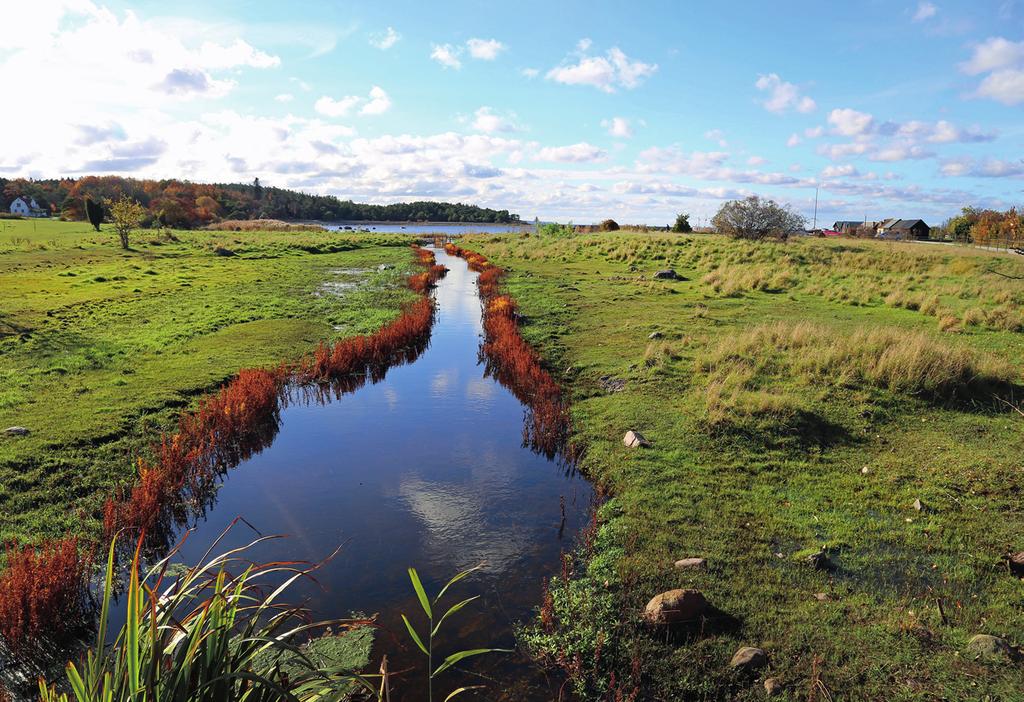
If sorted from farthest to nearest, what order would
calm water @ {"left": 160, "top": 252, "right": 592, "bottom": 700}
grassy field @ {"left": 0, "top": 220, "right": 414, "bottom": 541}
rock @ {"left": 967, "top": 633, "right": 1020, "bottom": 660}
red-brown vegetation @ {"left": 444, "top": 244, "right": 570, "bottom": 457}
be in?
red-brown vegetation @ {"left": 444, "top": 244, "right": 570, "bottom": 457}
grassy field @ {"left": 0, "top": 220, "right": 414, "bottom": 541}
calm water @ {"left": 160, "top": 252, "right": 592, "bottom": 700}
rock @ {"left": 967, "top": 633, "right": 1020, "bottom": 660}

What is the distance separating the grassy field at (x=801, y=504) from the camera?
6.13m

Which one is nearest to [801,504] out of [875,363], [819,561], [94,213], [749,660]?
[819,561]

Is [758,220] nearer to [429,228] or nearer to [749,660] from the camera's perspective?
[749,660]

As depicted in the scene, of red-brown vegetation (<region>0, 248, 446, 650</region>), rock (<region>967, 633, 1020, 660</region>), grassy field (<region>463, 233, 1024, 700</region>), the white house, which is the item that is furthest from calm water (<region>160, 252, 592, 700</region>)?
the white house

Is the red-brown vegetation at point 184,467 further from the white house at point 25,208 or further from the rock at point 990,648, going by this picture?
the white house at point 25,208

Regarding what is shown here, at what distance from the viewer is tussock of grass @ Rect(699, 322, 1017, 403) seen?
1346 centimetres

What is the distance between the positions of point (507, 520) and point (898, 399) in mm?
10057

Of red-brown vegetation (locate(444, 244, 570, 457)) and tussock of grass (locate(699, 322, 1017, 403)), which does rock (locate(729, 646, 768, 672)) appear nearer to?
red-brown vegetation (locate(444, 244, 570, 457))

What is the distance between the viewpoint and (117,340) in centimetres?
1873

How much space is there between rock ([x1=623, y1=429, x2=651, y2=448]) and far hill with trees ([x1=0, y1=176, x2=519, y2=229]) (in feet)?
309

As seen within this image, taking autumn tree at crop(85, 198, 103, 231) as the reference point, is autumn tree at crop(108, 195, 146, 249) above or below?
below

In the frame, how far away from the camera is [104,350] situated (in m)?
17.4

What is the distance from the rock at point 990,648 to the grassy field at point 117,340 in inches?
455

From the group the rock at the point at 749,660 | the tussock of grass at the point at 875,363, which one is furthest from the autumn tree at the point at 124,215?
the rock at the point at 749,660
